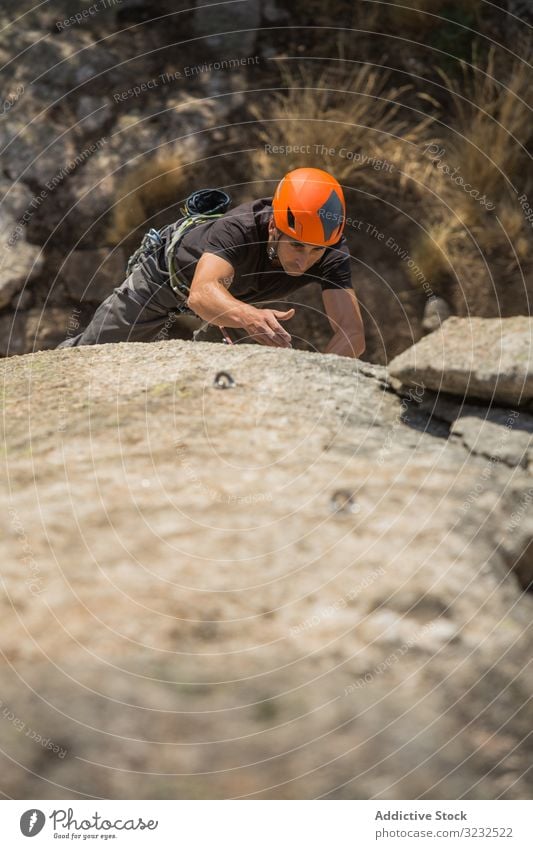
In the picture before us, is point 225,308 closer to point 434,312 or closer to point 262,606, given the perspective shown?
point 262,606

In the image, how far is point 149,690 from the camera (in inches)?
59.6

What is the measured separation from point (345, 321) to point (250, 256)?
0.64m

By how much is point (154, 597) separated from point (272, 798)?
1.54 ft

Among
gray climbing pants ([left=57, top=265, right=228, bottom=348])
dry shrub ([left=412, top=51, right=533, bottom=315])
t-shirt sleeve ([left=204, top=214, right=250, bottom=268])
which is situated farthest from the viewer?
dry shrub ([left=412, top=51, right=533, bottom=315])

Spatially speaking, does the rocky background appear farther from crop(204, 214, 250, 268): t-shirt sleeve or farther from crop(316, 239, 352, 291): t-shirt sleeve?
crop(316, 239, 352, 291): t-shirt sleeve

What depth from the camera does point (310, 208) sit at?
3203mm

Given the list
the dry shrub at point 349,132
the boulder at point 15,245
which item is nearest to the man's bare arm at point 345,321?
the dry shrub at point 349,132

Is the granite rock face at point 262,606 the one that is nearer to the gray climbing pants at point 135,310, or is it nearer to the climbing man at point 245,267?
the climbing man at point 245,267

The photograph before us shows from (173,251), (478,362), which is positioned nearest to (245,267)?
(173,251)

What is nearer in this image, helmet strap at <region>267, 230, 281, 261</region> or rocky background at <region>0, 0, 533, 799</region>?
rocky background at <region>0, 0, 533, 799</region>

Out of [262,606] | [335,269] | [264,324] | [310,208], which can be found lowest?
[262,606]

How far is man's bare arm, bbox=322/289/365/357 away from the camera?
12.3ft

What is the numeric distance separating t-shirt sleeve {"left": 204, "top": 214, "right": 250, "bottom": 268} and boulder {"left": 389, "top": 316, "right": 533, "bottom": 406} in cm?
131

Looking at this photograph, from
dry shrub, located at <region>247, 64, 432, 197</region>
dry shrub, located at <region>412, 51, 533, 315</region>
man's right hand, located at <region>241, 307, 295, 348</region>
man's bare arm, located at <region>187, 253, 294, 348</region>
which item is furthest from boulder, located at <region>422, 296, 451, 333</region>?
man's right hand, located at <region>241, 307, 295, 348</region>
